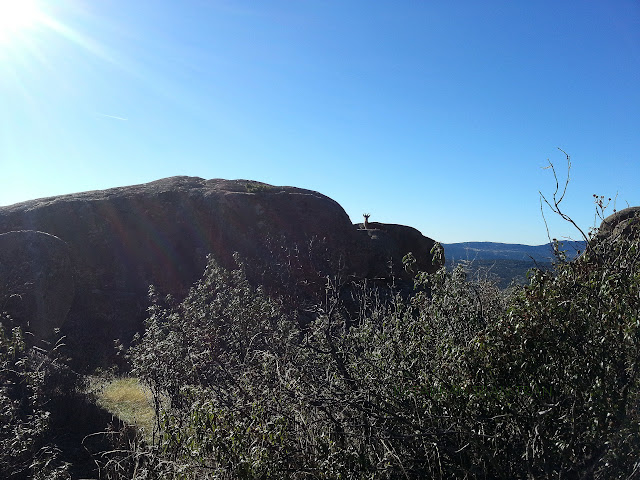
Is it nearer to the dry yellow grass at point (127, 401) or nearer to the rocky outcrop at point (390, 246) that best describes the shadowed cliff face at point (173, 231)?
the rocky outcrop at point (390, 246)

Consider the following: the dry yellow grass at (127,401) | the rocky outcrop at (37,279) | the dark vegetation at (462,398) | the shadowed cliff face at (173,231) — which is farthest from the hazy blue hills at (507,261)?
the shadowed cliff face at (173,231)

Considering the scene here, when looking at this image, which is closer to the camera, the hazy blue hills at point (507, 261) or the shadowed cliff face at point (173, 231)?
the hazy blue hills at point (507, 261)

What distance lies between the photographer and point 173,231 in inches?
816

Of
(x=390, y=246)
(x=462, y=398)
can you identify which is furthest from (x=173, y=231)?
(x=462, y=398)

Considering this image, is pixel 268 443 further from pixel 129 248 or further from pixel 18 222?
pixel 18 222

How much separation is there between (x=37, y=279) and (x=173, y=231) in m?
8.69

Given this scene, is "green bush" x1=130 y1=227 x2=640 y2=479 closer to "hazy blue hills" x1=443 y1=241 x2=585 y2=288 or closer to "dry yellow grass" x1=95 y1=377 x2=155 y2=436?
"hazy blue hills" x1=443 y1=241 x2=585 y2=288

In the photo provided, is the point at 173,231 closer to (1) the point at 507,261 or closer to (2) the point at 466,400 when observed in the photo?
(1) the point at 507,261

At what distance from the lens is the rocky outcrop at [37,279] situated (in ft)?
37.3

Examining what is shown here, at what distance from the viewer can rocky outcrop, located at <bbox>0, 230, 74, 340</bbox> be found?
11367mm

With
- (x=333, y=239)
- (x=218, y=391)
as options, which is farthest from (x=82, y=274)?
(x=218, y=391)

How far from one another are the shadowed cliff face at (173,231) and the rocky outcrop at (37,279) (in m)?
4.02

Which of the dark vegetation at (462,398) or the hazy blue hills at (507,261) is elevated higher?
the hazy blue hills at (507,261)

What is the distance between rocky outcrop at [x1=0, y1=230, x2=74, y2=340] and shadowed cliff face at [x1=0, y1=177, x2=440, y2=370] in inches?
158
